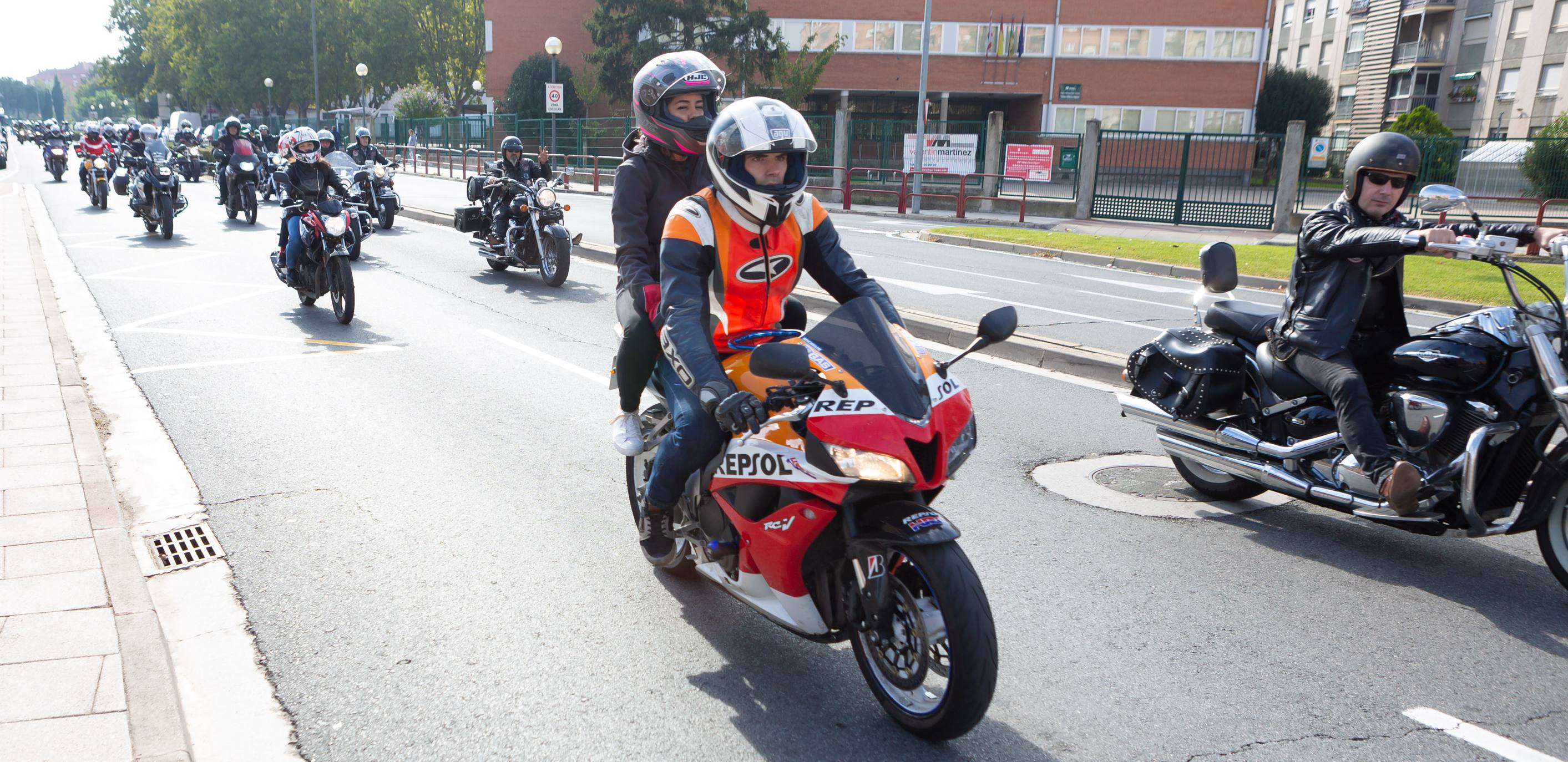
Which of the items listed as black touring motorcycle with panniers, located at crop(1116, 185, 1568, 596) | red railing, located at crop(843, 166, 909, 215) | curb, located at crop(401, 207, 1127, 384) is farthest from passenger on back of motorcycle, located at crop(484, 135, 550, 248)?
red railing, located at crop(843, 166, 909, 215)

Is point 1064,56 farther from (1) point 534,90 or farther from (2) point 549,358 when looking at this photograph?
(2) point 549,358

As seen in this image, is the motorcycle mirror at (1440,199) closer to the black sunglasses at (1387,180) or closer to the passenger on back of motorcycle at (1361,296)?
the passenger on back of motorcycle at (1361,296)

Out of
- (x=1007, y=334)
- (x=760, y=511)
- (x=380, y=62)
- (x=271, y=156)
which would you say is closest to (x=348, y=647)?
(x=760, y=511)

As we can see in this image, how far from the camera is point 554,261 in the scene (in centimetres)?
1287

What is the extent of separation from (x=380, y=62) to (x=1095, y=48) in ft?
153

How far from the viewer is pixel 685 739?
3.30 meters

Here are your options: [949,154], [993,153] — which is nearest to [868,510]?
[993,153]

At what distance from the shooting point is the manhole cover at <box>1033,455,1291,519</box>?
5.47 m

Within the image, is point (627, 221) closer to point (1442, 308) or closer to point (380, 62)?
point (1442, 308)

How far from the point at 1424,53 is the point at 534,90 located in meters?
42.3

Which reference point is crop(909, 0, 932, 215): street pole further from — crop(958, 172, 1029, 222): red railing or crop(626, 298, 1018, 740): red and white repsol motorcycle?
crop(626, 298, 1018, 740): red and white repsol motorcycle

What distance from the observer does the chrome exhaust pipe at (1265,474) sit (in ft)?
15.4

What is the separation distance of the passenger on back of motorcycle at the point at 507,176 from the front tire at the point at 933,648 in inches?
436

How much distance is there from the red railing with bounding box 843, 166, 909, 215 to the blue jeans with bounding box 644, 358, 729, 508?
24.6 meters
